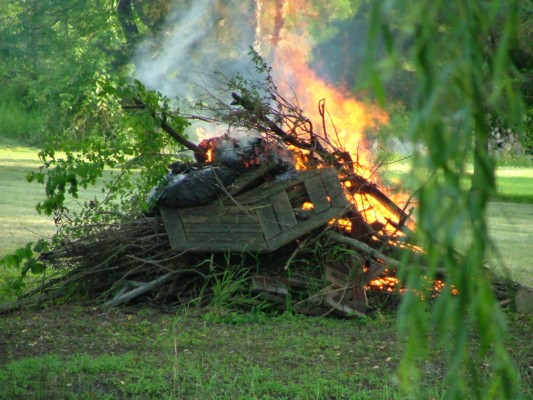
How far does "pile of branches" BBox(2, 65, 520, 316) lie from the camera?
317 inches

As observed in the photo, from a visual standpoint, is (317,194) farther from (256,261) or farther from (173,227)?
(173,227)

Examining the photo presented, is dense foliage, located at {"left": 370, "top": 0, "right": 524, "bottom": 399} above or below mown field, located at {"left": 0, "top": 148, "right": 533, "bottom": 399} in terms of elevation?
above

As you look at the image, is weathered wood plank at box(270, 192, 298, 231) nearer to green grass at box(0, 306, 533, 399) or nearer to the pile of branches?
the pile of branches

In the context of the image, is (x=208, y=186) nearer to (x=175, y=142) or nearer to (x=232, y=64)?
(x=175, y=142)

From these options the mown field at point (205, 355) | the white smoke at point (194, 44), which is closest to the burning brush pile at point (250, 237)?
the mown field at point (205, 355)

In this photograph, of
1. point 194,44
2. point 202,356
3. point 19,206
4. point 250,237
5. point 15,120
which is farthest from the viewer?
point 15,120

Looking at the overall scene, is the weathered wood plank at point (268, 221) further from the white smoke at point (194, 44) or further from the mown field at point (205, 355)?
the white smoke at point (194, 44)

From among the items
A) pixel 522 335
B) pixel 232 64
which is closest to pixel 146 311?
pixel 522 335

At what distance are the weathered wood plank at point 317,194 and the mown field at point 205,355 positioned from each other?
41.3 inches

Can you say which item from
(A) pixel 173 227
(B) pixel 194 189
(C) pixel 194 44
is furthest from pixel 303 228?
(C) pixel 194 44

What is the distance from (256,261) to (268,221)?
42cm

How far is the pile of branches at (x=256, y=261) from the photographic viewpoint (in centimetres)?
806

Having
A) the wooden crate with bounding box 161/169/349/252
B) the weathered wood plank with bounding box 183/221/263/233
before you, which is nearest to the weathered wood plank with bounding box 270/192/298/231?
the wooden crate with bounding box 161/169/349/252

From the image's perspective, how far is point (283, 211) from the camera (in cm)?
822
